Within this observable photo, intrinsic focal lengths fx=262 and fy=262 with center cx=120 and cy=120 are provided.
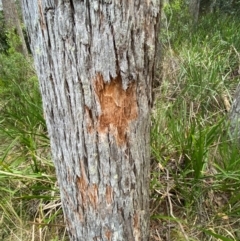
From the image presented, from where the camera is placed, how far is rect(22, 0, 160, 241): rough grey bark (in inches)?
32.8

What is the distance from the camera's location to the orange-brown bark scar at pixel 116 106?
3.01ft

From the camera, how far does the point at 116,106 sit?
0.95m

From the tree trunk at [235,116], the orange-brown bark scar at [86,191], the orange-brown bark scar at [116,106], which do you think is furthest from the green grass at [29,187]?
the tree trunk at [235,116]

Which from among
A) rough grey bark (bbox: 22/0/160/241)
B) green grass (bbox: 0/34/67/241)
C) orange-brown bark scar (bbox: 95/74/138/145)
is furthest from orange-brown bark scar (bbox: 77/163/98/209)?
green grass (bbox: 0/34/67/241)

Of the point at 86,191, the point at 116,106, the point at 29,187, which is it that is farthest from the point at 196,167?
the point at 29,187

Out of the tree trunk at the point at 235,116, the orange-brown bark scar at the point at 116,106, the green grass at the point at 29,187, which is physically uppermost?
the orange-brown bark scar at the point at 116,106

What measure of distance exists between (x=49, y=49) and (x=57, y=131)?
0.34 meters

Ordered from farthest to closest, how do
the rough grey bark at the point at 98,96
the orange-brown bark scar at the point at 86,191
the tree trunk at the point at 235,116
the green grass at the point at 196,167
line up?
the tree trunk at the point at 235,116 → the green grass at the point at 196,167 → the orange-brown bark scar at the point at 86,191 → the rough grey bark at the point at 98,96

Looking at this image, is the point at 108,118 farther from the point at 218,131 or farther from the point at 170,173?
the point at 218,131

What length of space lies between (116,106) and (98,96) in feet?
0.25

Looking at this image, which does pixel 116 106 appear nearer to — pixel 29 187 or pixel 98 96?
pixel 98 96

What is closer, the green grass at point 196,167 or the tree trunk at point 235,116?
the green grass at point 196,167

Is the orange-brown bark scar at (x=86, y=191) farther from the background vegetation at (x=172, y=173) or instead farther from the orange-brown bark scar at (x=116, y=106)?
the background vegetation at (x=172, y=173)

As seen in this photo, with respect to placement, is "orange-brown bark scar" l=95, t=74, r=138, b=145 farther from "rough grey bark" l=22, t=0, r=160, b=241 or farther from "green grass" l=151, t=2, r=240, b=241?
"green grass" l=151, t=2, r=240, b=241
